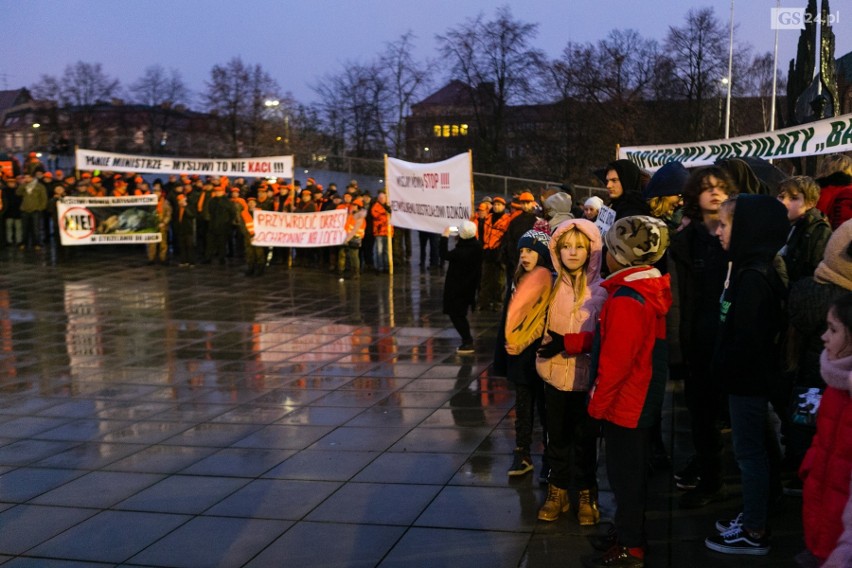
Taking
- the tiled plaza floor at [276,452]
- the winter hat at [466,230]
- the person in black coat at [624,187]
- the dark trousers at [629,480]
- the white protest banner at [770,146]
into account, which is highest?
the white protest banner at [770,146]

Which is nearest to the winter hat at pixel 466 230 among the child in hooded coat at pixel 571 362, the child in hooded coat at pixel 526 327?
the child in hooded coat at pixel 526 327

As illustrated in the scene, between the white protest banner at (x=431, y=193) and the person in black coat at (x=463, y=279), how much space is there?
5.68 meters

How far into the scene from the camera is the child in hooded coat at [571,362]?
5246 millimetres

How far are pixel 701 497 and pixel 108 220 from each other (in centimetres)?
1806

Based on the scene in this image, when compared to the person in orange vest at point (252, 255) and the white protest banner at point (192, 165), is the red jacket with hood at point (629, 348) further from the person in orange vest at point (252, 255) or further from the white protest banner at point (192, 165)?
the white protest banner at point (192, 165)

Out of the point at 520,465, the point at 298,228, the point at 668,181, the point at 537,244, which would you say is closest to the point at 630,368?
the point at 537,244

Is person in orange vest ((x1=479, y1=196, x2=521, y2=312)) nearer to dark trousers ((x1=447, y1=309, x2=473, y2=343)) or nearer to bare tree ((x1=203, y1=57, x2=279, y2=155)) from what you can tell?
dark trousers ((x1=447, y1=309, x2=473, y2=343))

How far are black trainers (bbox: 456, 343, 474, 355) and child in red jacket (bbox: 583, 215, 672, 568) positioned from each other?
5932 mm

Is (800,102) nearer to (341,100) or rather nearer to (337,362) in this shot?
(337,362)

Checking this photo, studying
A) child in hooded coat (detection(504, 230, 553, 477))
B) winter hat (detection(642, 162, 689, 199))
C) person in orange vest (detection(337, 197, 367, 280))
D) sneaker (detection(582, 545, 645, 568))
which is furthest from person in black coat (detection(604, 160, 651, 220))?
person in orange vest (detection(337, 197, 367, 280))

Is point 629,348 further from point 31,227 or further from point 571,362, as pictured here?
point 31,227

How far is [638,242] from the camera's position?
463cm

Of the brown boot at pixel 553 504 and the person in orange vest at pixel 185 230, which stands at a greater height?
the person in orange vest at pixel 185 230

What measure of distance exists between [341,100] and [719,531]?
4626 centimetres
